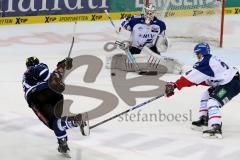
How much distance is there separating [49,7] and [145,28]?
3220 mm

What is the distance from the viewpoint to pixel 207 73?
270 inches

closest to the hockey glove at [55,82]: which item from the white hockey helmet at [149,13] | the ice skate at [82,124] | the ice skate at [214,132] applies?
the ice skate at [82,124]

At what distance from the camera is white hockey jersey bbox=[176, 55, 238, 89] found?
6867 millimetres

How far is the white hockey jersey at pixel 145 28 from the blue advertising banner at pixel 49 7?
299cm

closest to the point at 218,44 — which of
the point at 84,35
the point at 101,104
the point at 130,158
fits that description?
the point at 84,35

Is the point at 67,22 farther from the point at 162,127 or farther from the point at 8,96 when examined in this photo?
the point at 162,127

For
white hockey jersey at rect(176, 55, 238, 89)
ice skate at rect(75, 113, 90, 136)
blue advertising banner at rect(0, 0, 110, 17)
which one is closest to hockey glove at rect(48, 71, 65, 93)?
ice skate at rect(75, 113, 90, 136)

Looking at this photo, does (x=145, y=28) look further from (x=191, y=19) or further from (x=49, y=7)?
(x=49, y=7)

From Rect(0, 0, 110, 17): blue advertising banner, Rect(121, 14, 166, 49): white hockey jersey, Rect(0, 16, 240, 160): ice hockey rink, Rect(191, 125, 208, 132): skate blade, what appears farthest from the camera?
Rect(0, 0, 110, 17): blue advertising banner

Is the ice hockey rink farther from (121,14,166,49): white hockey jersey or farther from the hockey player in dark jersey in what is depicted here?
(121,14,166,49): white hockey jersey

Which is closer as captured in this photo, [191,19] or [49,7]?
[191,19]

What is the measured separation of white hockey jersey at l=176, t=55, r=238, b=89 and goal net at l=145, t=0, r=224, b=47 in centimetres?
470

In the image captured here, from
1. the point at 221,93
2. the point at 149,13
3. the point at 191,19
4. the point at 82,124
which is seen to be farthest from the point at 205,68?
the point at 191,19

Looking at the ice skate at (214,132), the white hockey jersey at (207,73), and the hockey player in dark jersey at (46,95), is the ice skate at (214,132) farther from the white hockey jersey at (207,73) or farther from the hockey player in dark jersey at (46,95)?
the hockey player in dark jersey at (46,95)
